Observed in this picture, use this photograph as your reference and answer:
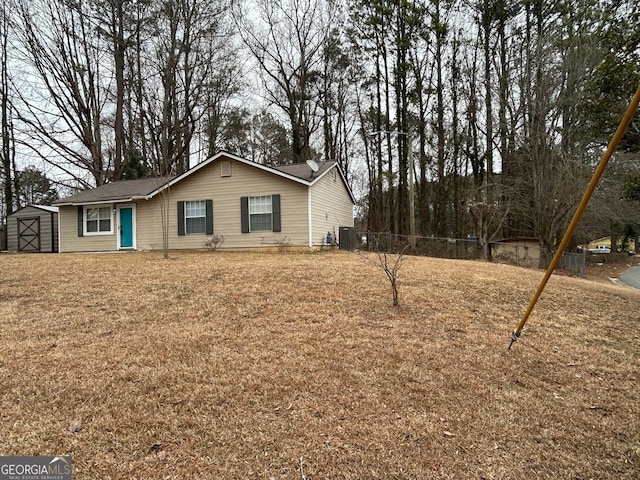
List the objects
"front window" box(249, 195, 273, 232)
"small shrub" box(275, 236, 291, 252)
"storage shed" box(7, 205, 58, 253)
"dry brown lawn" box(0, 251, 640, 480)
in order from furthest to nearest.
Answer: "storage shed" box(7, 205, 58, 253)
"front window" box(249, 195, 273, 232)
"small shrub" box(275, 236, 291, 252)
"dry brown lawn" box(0, 251, 640, 480)

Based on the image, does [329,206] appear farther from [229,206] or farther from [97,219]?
[97,219]

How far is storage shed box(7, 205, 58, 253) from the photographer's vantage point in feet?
54.5

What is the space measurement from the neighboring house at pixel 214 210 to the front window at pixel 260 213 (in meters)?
0.04

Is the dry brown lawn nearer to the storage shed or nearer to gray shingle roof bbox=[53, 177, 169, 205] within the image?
gray shingle roof bbox=[53, 177, 169, 205]

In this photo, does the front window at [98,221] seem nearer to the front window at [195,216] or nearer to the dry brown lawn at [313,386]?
the front window at [195,216]

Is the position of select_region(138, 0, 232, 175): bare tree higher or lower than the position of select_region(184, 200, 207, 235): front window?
higher

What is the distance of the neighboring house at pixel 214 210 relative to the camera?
1252cm

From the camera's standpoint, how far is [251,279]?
7.02 m

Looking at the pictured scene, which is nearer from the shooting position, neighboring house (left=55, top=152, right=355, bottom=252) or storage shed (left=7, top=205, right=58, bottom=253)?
neighboring house (left=55, top=152, right=355, bottom=252)

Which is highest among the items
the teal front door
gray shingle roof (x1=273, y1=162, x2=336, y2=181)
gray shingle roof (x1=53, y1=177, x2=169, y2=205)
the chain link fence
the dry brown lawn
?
gray shingle roof (x1=273, y1=162, x2=336, y2=181)

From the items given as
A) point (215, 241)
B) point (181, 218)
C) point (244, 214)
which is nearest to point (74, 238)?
point (181, 218)

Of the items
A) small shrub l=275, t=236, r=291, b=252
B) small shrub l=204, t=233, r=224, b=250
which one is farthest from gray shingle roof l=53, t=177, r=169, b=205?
small shrub l=275, t=236, r=291, b=252

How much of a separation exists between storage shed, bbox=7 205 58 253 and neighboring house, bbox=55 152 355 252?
2048 mm

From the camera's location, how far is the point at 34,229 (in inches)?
667
